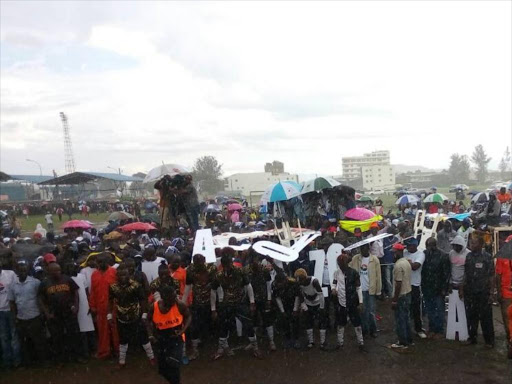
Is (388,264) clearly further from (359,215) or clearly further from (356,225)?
(359,215)

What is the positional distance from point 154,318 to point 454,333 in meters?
5.32

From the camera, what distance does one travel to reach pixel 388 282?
33.3ft

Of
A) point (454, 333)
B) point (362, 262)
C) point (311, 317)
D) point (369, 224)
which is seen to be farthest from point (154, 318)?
point (369, 224)

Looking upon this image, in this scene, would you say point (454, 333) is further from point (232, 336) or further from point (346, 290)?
point (232, 336)

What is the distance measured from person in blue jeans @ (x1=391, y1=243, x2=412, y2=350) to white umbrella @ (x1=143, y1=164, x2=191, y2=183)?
8.87m

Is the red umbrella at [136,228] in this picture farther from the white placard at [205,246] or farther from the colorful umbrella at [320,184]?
the white placard at [205,246]

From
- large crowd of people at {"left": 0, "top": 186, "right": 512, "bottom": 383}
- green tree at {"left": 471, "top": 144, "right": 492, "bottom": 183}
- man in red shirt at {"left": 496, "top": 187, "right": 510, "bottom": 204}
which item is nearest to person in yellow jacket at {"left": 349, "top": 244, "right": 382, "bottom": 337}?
large crowd of people at {"left": 0, "top": 186, "right": 512, "bottom": 383}

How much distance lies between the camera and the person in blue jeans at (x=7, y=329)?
7113 mm

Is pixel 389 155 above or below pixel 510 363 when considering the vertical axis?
above

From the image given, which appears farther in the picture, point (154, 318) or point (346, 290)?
point (346, 290)

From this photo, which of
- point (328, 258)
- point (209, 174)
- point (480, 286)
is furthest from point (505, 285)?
point (209, 174)

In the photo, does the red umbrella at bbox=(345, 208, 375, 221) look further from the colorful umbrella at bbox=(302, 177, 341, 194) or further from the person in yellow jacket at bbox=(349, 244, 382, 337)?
the person in yellow jacket at bbox=(349, 244, 382, 337)

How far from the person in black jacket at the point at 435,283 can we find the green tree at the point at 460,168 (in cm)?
9395

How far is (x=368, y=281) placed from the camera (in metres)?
7.75
